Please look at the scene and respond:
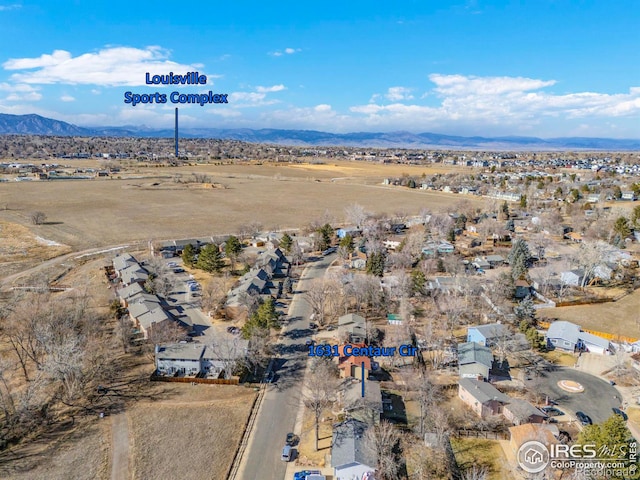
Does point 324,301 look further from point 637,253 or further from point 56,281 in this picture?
point 637,253

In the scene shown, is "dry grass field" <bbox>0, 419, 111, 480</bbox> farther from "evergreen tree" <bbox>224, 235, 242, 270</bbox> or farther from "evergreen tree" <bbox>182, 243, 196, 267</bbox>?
"evergreen tree" <bbox>224, 235, 242, 270</bbox>

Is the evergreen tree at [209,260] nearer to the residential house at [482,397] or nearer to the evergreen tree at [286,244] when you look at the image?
the evergreen tree at [286,244]

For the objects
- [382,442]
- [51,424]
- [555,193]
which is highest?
[555,193]

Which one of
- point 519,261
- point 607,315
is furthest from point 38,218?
point 607,315

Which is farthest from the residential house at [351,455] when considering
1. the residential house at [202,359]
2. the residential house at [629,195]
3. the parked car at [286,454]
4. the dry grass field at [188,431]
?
the residential house at [629,195]

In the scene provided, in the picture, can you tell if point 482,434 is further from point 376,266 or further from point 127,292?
point 127,292

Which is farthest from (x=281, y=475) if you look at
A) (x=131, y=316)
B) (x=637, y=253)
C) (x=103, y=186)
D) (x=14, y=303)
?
(x=103, y=186)
